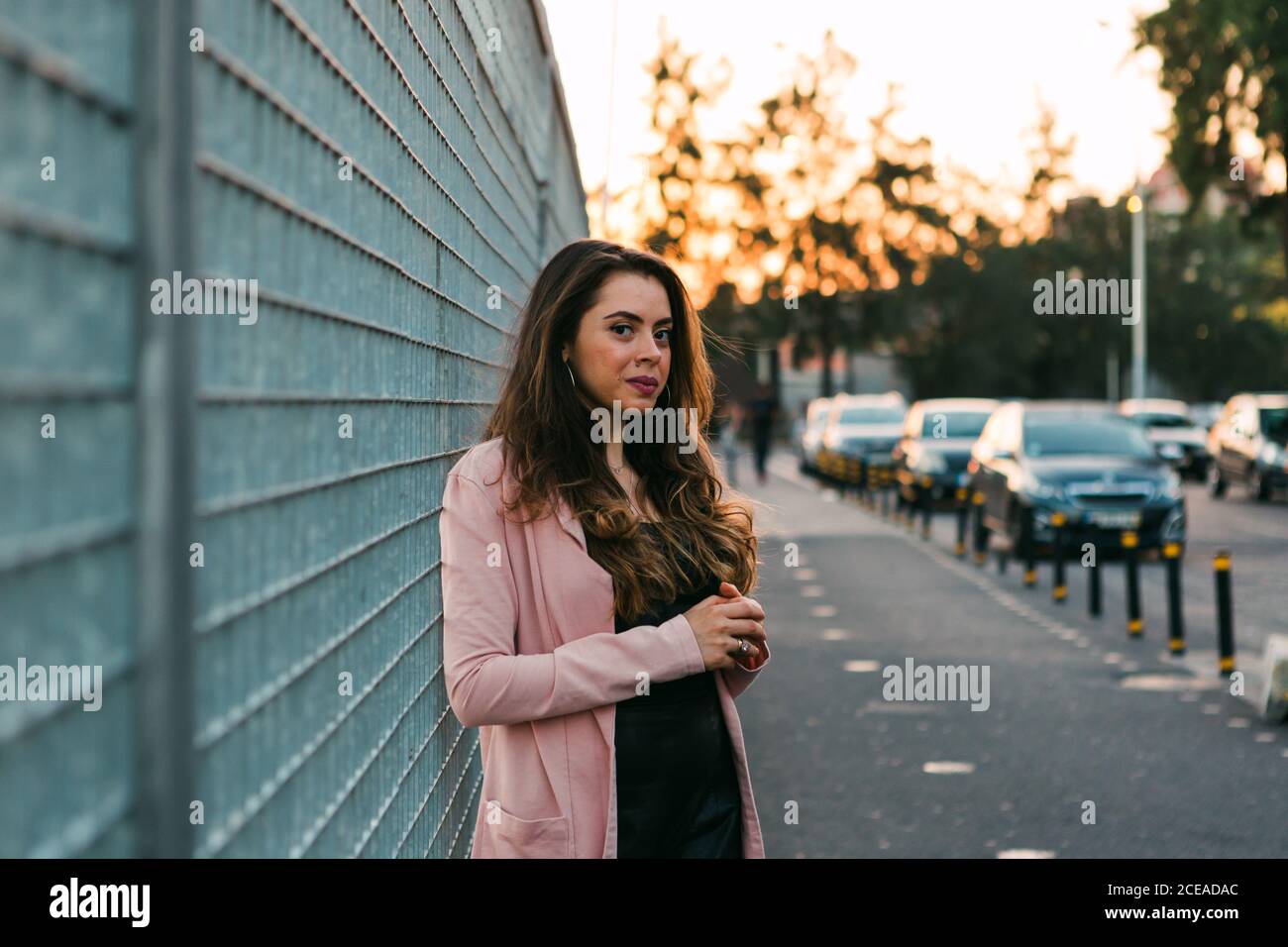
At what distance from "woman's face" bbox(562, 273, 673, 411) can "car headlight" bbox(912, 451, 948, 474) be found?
81.4 feet

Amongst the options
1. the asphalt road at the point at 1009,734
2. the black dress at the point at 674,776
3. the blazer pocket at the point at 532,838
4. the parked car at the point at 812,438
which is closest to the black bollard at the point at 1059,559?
the asphalt road at the point at 1009,734

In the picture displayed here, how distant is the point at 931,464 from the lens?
1100 inches

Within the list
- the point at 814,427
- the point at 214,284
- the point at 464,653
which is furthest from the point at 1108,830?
the point at 814,427

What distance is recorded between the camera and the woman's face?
3072 millimetres

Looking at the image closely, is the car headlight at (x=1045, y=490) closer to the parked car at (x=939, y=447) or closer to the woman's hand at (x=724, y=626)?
the parked car at (x=939, y=447)

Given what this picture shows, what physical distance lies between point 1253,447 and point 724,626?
3072 cm

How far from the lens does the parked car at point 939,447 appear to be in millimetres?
27844

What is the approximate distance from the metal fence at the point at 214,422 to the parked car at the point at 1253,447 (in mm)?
29562

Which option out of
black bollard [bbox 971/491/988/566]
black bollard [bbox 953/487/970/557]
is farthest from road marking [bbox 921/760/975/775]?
black bollard [bbox 953/487/970/557]

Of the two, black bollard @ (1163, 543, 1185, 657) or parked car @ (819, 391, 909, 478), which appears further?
parked car @ (819, 391, 909, 478)

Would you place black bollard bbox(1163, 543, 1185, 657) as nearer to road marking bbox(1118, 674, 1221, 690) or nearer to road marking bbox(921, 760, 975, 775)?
road marking bbox(1118, 674, 1221, 690)

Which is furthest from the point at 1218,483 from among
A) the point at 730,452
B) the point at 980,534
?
the point at 980,534

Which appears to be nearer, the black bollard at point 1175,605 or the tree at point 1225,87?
the black bollard at point 1175,605

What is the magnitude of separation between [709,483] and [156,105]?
181 cm
